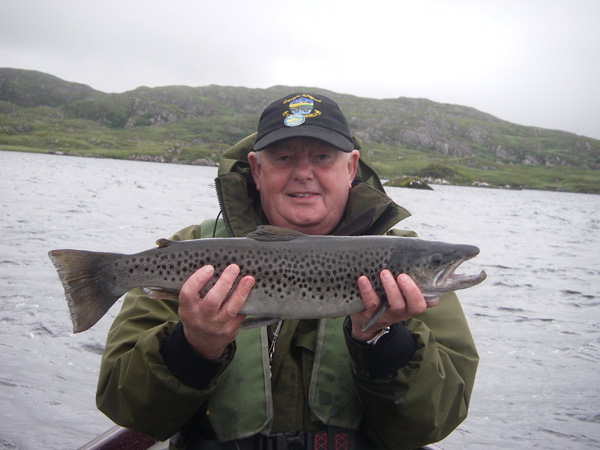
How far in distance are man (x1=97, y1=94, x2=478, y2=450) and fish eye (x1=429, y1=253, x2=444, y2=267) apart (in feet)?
1.35

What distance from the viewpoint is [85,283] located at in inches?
147

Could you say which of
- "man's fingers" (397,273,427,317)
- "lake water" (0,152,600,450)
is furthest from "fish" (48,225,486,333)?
"lake water" (0,152,600,450)

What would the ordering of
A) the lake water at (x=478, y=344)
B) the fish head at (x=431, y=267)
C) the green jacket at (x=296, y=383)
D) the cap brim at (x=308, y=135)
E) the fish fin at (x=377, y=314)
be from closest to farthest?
the fish fin at (x=377, y=314) → the green jacket at (x=296, y=383) → the fish head at (x=431, y=267) → the cap brim at (x=308, y=135) → the lake water at (x=478, y=344)

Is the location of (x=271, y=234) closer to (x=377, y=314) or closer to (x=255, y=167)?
(x=377, y=314)

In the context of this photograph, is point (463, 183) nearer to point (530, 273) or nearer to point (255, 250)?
point (530, 273)

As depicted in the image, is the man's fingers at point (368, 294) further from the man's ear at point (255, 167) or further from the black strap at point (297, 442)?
the man's ear at point (255, 167)

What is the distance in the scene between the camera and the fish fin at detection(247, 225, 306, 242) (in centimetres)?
375

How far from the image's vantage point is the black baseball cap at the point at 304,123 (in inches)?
173

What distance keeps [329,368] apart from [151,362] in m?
1.31

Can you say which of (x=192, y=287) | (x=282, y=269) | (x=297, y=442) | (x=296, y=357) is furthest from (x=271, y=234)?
(x=297, y=442)

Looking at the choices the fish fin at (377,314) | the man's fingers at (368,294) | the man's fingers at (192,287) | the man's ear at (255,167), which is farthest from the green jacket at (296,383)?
the man's ear at (255,167)

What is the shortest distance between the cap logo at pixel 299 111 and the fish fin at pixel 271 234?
44.6 inches

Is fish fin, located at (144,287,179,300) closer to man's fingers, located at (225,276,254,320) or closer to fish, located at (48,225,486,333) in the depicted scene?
fish, located at (48,225,486,333)

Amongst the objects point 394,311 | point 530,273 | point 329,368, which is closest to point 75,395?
point 329,368
